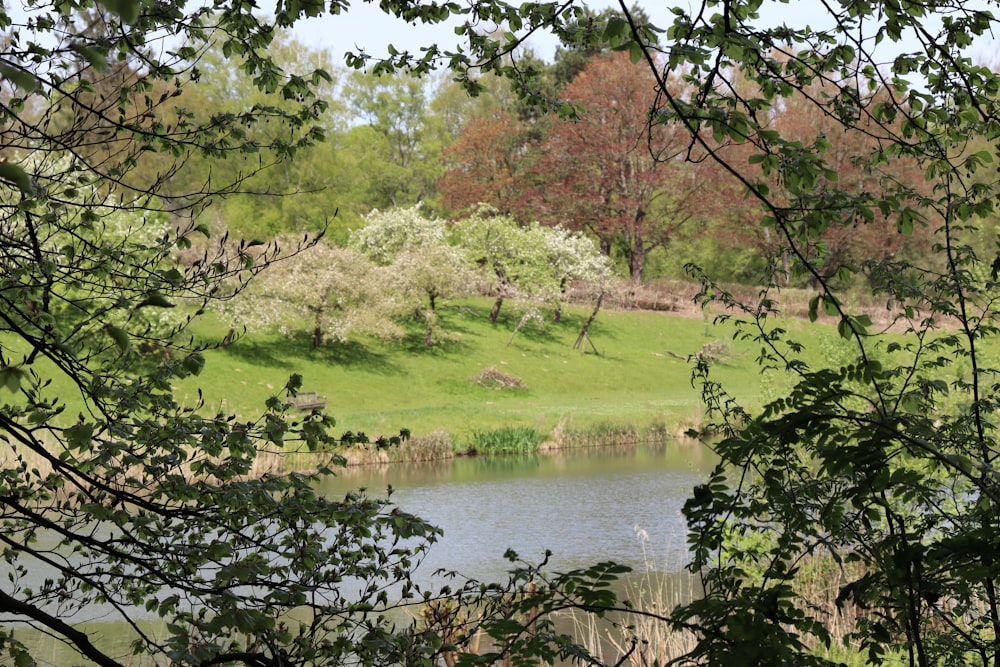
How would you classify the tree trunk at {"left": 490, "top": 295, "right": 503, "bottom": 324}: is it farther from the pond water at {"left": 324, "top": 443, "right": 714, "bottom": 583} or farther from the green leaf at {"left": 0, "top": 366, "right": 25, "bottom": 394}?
the green leaf at {"left": 0, "top": 366, "right": 25, "bottom": 394}

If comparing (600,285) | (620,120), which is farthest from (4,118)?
(620,120)

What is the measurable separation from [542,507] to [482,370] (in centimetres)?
1572

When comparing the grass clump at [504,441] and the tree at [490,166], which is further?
the tree at [490,166]

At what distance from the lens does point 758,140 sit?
11.6 ft

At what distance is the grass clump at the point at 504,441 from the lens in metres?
23.7

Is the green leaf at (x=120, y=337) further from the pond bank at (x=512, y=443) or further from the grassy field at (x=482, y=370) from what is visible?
the grassy field at (x=482, y=370)

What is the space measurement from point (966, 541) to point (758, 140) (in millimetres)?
1613

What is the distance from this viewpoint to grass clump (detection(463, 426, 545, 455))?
2372 cm

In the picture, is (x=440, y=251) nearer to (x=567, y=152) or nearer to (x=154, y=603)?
(x=567, y=152)

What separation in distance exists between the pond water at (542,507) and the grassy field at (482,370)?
2.22 m

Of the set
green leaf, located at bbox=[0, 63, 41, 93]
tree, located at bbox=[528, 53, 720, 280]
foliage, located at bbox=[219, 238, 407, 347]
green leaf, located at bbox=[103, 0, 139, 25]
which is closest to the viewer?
green leaf, located at bbox=[103, 0, 139, 25]

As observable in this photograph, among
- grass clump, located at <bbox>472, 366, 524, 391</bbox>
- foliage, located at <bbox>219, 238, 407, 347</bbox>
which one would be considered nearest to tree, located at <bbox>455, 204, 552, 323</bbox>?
foliage, located at <bbox>219, 238, 407, 347</bbox>

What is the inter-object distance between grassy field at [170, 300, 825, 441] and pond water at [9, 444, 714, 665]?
7.28 ft

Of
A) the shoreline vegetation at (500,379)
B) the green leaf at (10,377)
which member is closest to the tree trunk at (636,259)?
the shoreline vegetation at (500,379)
